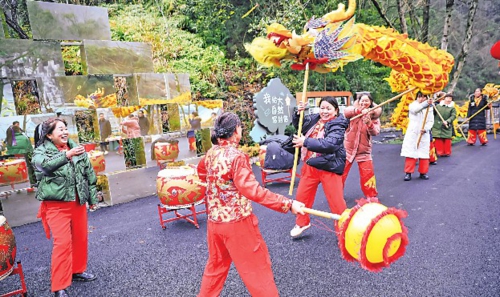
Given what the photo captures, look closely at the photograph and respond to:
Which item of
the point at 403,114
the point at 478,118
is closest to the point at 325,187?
the point at 403,114

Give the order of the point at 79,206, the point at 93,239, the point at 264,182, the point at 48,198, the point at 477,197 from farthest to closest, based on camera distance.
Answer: the point at 264,182
the point at 477,197
the point at 93,239
the point at 79,206
the point at 48,198

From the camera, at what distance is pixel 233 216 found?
220 centimetres

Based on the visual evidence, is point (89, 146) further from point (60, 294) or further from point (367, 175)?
point (367, 175)

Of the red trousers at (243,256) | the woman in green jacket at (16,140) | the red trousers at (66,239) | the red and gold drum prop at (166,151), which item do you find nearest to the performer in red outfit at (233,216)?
the red trousers at (243,256)

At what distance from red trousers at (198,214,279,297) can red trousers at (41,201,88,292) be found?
1.44 m

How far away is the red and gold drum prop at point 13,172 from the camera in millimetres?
5098

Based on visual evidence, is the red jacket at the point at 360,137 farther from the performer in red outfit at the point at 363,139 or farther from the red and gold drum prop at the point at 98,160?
the red and gold drum prop at the point at 98,160

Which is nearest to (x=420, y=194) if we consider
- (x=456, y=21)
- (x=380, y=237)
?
(x=380, y=237)

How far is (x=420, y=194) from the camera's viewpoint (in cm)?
547

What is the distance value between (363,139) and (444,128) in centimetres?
511

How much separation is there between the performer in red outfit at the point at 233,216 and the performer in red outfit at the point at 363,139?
2.69m

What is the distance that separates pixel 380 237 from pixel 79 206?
8.94 feet

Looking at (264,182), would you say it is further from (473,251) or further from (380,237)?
(380,237)

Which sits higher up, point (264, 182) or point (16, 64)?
point (16, 64)
